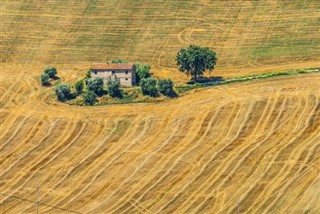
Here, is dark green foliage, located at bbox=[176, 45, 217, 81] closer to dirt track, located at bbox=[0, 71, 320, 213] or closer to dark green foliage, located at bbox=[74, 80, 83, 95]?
dirt track, located at bbox=[0, 71, 320, 213]

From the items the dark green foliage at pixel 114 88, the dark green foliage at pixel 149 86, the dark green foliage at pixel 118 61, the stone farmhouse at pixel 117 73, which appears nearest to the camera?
the dark green foliage at pixel 149 86

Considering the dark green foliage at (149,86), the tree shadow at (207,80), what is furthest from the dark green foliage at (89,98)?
the tree shadow at (207,80)

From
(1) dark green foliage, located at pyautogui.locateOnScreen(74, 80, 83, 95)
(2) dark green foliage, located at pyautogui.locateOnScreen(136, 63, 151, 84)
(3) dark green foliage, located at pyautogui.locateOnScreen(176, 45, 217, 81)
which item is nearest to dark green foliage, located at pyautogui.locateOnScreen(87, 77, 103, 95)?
(1) dark green foliage, located at pyautogui.locateOnScreen(74, 80, 83, 95)

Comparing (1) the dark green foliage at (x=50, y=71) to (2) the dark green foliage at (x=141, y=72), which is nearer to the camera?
(2) the dark green foliage at (x=141, y=72)

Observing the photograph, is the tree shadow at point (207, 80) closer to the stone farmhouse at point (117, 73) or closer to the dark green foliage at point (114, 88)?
the stone farmhouse at point (117, 73)

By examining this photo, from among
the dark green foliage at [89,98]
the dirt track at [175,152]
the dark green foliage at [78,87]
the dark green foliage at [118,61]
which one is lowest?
the dirt track at [175,152]

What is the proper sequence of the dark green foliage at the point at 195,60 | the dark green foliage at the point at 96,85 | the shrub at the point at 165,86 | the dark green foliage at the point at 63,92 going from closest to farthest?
the shrub at the point at 165,86 → the dark green foliage at the point at 96,85 → the dark green foliage at the point at 63,92 → the dark green foliage at the point at 195,60
